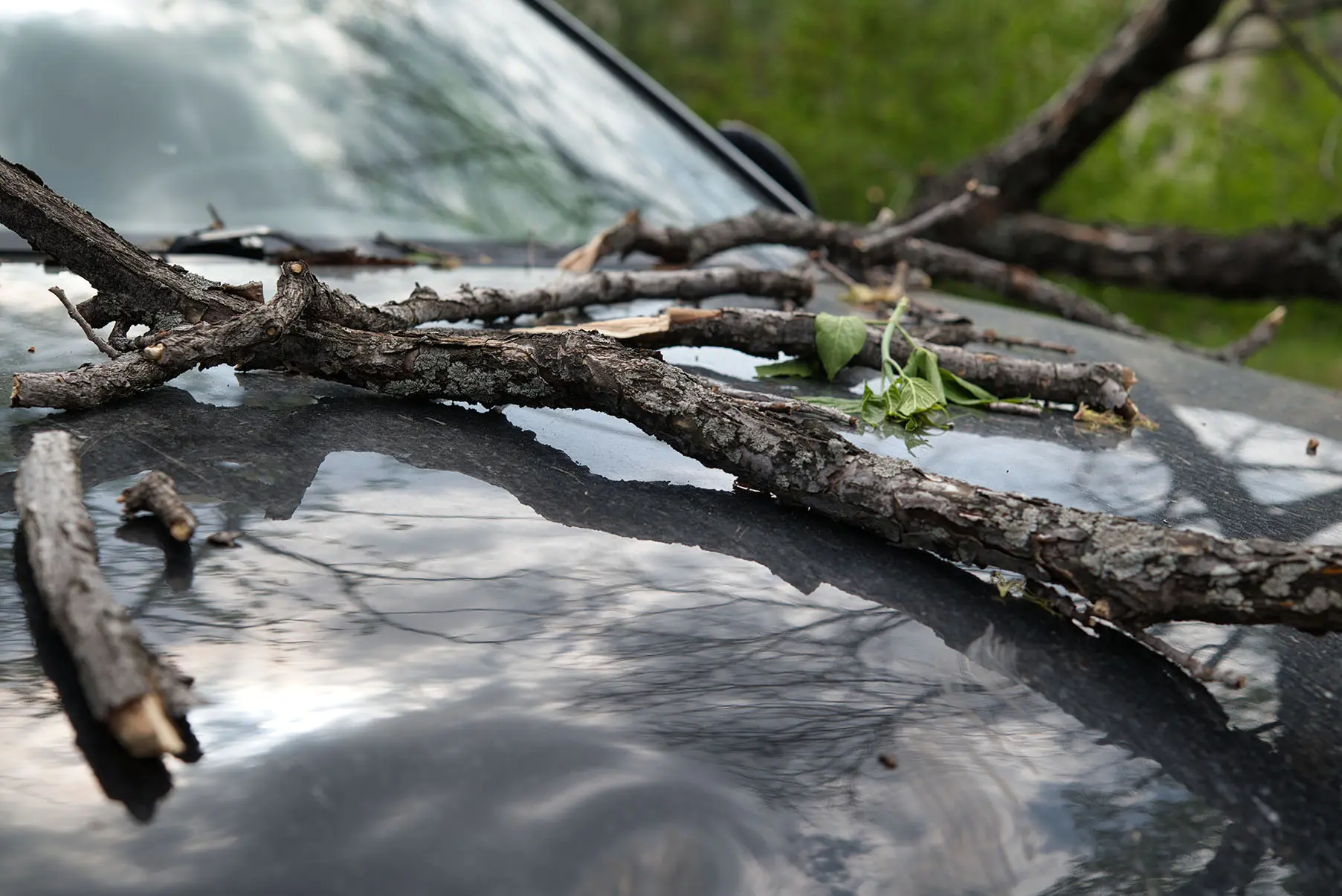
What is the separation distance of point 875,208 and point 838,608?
8.32 metres

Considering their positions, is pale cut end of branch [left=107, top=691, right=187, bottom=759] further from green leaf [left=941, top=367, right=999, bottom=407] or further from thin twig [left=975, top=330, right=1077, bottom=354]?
thin twig [left=975, top=330, right=1077, bottom=354]

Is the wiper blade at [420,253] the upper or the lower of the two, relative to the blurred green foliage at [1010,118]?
lower

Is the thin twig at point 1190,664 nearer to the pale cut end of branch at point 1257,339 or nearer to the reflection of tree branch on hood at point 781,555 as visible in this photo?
the reflection of tree branch on hood at point 781,555

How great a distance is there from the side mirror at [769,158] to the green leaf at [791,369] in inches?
61.7

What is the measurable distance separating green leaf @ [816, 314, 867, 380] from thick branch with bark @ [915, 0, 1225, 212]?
4.33 meters

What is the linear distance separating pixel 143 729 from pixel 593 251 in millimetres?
1471

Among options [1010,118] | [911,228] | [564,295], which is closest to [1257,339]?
[911,228]

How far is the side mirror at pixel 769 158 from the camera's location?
10.3 ft

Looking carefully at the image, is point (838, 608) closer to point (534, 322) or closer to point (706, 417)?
point (706, 417)

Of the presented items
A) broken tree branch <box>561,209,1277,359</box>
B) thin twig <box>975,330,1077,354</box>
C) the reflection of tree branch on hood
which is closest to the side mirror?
broken tree branch <box>561,209,1277,359</box>

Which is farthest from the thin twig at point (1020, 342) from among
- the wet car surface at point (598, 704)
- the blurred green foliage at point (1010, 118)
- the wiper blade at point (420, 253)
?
the blurred green foliage at point (1010, 118)

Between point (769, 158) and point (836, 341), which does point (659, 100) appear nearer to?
point (769, 158)

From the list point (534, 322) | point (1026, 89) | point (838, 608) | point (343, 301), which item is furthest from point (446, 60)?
point (1026, 89)

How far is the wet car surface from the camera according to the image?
688mm
